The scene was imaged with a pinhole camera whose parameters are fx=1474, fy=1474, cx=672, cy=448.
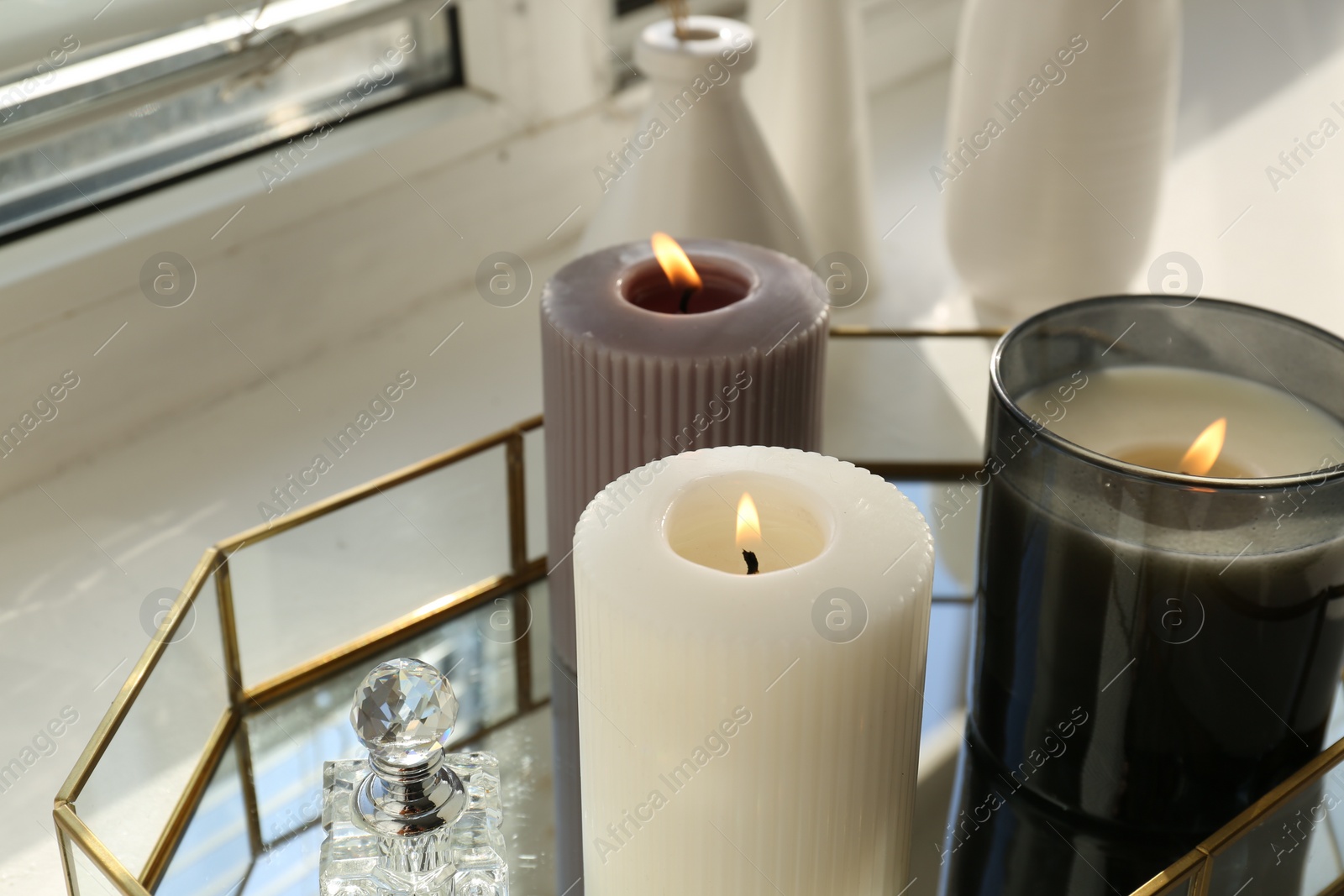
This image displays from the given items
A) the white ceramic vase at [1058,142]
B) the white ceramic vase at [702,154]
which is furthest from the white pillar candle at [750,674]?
the white ceramic vase at [1058,142]

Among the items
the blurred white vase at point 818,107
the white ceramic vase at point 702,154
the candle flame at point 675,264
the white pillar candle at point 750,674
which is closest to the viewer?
the white pillar candle at point 750,674

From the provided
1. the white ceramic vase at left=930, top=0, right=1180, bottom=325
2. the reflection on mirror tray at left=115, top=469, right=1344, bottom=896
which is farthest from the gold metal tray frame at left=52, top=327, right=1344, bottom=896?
the white ceramic vase at left=930, top=0, right=1180, bottom=325

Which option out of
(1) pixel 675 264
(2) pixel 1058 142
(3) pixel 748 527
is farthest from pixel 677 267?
(2) pixel 1058 142

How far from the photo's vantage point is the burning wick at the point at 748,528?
0.31 metres

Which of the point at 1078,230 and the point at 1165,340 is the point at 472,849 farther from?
the point at 1078,230

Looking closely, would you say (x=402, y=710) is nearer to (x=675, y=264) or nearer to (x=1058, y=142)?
(x=675, y=264)

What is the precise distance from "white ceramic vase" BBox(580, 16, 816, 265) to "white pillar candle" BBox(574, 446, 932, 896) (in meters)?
0.22

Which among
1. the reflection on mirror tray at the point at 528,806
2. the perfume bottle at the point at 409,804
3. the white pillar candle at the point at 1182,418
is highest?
the white pillar candle at the point at 1182,418

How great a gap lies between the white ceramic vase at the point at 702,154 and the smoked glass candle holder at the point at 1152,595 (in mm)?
176

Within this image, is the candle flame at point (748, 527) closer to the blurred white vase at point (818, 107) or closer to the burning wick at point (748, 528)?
the burning wick at point (748, 528)

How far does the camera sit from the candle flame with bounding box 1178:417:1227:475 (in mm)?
357

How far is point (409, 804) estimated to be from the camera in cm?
34

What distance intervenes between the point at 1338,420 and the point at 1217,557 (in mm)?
77

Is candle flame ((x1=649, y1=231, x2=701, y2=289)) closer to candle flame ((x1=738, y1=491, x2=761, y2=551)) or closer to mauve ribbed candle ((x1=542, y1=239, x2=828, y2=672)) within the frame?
mauve ribbed candle ((x1=542, y1=239, x2=828, y2=672))
